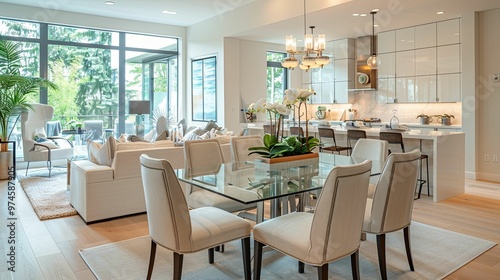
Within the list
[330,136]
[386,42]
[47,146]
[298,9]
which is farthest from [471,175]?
[47,146]

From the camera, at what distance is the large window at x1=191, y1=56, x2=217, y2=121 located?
27.2 ft

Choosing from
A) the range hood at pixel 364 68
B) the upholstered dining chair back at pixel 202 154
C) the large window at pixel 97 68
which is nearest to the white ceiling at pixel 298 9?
the range hood at pixel 364 68

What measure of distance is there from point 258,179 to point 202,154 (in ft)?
3.45

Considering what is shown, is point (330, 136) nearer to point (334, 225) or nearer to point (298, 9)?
point (298, 9)

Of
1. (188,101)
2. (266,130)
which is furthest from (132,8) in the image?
(266,130)

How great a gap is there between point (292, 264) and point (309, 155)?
95 centimetres

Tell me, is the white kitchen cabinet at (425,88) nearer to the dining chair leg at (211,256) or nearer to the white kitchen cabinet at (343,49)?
the white kitchen cabinet at (343,49)

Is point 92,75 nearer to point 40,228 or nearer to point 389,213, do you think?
point 40,228

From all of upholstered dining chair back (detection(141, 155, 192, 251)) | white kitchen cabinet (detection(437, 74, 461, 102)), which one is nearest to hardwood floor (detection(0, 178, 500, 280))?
upholstered dining chair back (detection(141, 155, 192, 251))

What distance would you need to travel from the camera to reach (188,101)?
30.1 feet

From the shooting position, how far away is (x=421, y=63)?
7.09 metres

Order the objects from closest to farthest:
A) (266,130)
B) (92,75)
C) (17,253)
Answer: (17,253) → (266,130) → (92,75)

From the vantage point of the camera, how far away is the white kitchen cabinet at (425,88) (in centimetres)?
693

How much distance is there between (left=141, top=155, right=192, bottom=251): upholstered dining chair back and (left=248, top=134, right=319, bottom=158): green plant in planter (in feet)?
3.62
